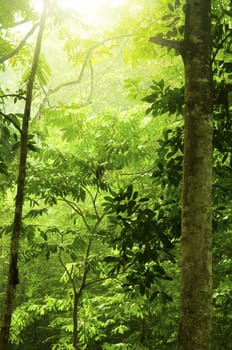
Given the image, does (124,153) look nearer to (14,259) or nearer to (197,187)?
(14,259)

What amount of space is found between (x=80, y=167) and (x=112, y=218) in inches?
75.1

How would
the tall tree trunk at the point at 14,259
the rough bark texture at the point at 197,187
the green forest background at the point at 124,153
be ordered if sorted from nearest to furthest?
the rough bark texture at the point at 197,187 → the tall tree trunk at the point at 14,259 → the green forest background at the point at 124,153

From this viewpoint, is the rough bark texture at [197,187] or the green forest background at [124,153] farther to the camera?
the green forest background at [124,153]

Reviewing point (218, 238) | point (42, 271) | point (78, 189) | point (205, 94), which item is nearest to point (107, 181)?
point (78, 189)

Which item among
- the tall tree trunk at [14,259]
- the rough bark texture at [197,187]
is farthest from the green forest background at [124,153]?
the rough bark texture at [197,187]

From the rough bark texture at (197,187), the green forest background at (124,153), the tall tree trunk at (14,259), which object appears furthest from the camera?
the green forest background at (124,153)

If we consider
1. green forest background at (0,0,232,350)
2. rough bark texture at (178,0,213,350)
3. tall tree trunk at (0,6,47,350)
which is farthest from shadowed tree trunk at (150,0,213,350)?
tall tree trunk at (0,6,47,350)

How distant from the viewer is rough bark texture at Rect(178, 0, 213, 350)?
85.2 inches

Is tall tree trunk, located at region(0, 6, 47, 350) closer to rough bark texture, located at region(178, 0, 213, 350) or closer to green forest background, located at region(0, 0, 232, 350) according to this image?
green forest background, located at region(0, 0, 232, 350)

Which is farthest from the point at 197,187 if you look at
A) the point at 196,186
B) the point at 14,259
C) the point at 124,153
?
the point at 124,153

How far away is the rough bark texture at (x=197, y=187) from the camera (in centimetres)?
216

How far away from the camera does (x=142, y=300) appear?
657cm

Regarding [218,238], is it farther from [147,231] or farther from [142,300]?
[147,231]

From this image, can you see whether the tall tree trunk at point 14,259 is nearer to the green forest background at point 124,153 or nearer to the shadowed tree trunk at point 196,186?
the green forest background at point 124,153
